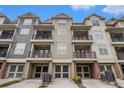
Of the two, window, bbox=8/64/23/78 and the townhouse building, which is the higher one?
the townhouse building

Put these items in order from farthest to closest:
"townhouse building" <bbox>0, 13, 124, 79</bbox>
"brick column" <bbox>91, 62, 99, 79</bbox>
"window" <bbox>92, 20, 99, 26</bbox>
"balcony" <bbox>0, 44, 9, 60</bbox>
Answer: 1. "window" <bbox>92, 20, 99, 26</bbox>
2. "balcony" <bbox>0, 44, 9, 60</bbox>
3. "townhouse building" <bbox>0, 13, 124, 79</bbox>
4. "brick column" <bbox>91, 62, 99, 79</bbox>

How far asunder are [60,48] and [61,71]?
10.1ft

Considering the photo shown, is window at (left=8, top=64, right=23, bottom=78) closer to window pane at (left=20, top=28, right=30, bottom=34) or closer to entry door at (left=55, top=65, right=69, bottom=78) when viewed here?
entry door at (left=55, top=65, right=69, bottom=78)

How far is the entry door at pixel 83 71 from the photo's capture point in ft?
44.2

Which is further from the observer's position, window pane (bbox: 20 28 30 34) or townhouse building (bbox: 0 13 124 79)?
window pane (bbox: 20 28 30 34)

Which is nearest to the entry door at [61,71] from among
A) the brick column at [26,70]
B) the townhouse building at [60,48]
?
the townhouse building at [60,48]

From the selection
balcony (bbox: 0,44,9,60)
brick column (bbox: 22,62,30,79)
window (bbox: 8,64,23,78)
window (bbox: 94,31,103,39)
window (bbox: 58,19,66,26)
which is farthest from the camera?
window (bbox: 58,19,66,26)

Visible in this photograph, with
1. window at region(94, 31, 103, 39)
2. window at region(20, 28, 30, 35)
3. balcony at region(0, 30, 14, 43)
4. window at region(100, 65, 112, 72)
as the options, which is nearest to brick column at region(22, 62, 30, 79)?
window at region(20, 28, 30, 35)

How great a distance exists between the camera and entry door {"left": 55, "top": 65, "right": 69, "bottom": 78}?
42.3ft

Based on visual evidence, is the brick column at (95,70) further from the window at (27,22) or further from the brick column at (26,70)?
the window at (27,22)

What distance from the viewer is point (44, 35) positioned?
16391mm

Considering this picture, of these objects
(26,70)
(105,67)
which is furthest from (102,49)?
(26,70)

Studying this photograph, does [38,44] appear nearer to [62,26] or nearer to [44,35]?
[44,35]

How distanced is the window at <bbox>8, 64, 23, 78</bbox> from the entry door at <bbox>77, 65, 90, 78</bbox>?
7.30 metres
